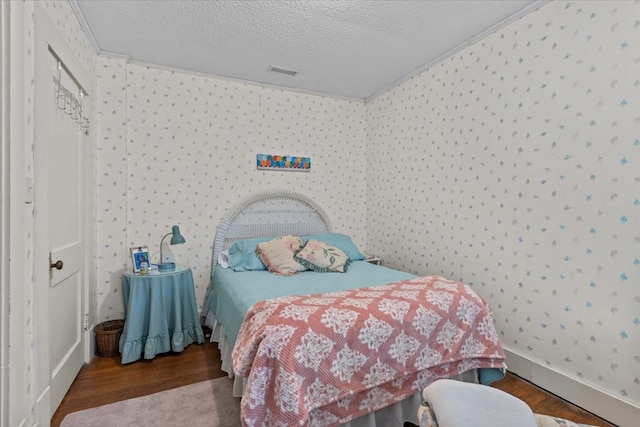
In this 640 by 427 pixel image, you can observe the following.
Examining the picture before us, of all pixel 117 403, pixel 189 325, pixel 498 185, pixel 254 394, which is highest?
pixel 498 185

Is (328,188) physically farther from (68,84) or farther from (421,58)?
(68,84)

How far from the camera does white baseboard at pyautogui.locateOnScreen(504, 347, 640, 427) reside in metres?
1.73

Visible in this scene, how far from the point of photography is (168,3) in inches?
83.9

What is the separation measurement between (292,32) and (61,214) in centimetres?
205

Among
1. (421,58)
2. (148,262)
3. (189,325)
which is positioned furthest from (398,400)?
(421,58)

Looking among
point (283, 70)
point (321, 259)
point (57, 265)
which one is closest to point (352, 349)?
point (321, 259)

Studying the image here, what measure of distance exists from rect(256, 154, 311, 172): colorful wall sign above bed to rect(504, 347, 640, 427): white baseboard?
256cm

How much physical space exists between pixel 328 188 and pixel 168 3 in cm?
232

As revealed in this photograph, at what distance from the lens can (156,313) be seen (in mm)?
2529

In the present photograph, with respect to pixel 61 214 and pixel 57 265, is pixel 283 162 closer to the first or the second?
pixel 61 214

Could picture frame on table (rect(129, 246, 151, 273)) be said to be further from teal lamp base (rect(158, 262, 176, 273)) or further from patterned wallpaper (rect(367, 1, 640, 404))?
patterned wallpaper (rect(367, 1, 640, 404))

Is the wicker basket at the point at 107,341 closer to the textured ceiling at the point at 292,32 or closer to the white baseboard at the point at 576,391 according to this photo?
the textured ceiling at the point at 292,32

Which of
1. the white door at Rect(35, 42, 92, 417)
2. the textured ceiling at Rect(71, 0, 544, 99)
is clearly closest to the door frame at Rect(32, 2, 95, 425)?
the white door at Rect(35, 42, 92, 417)

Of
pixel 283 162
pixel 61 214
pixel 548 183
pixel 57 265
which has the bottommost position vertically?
pixel 57 265
